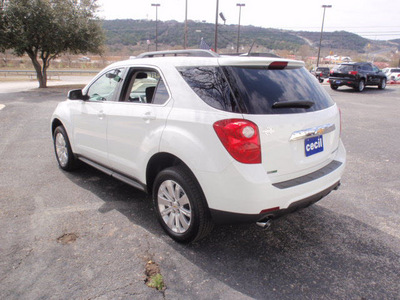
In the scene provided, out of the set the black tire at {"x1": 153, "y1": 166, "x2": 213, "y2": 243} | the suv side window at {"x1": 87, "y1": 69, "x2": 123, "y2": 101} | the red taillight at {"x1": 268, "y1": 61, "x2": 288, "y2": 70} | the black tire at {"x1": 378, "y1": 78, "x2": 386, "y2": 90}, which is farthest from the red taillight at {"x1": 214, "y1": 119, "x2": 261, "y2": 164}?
the black tire at {"x1": 378, "y1": 78, "x2": 386, "y2": 90}

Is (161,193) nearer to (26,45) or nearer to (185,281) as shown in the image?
(185,281)

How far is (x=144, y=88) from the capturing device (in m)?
3.47

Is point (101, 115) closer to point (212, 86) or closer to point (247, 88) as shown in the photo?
point (212, 86)

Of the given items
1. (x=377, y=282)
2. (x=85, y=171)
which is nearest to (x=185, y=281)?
(x=377, y=282)

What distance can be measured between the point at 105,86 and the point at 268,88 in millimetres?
2215

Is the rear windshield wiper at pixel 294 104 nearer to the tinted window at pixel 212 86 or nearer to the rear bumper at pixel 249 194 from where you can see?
the tinted window at pixel 212 86

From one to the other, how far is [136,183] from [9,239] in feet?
4.20

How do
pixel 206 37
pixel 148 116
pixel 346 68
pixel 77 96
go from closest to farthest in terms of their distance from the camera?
pixel 148 116
pixel 77 96
pixel 346 68
pixel 206 37

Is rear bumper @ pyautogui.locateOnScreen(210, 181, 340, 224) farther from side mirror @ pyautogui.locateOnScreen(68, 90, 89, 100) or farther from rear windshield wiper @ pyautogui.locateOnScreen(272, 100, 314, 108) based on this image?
side mirror @ pyautogui.locateOnScreen(68, 90, 89, 100)

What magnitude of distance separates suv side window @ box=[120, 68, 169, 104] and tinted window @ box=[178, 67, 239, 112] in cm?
34

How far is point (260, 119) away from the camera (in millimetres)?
2465

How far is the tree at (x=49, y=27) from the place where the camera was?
55.7ft

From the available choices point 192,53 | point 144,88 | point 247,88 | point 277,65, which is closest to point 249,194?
point 247,88

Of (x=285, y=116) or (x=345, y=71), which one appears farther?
(x=345, y=71)
